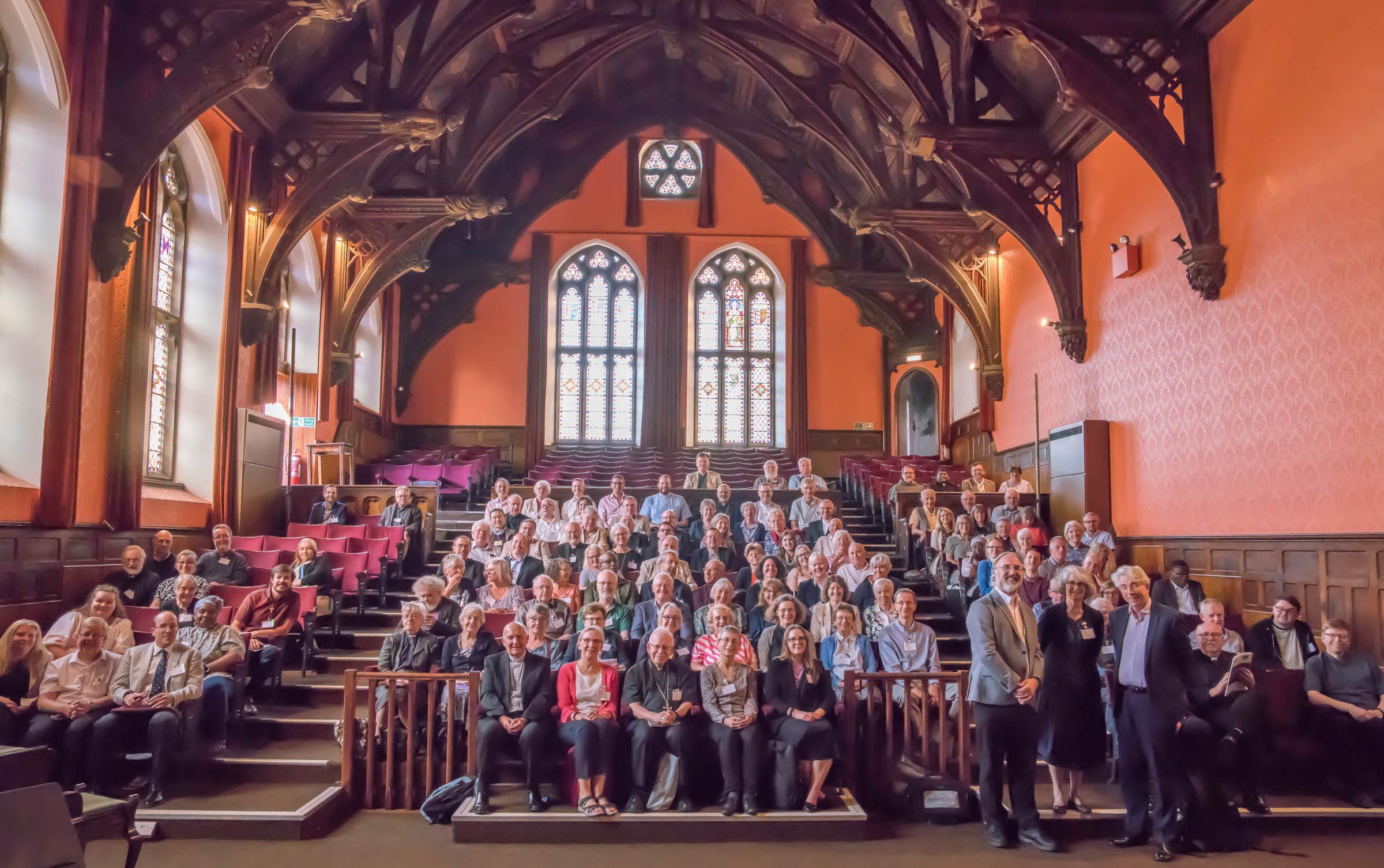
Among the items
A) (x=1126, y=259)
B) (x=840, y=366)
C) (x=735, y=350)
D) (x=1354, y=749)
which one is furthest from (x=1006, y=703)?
(x=735, y=350)

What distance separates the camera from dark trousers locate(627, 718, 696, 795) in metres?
4.91

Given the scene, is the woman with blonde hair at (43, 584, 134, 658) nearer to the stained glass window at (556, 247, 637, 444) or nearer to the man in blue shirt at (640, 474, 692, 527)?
the man in blue shirt at (640, 474, 692, 527)

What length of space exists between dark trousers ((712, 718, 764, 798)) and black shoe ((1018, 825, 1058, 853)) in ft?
4.10

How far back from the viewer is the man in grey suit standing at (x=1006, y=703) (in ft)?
14.9

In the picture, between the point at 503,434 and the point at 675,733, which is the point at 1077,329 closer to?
the point at 675,733

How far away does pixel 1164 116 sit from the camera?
318 inches

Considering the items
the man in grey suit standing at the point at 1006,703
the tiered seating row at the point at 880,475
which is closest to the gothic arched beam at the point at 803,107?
the tiered seating row at the point at 880,475

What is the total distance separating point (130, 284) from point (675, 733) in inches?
227

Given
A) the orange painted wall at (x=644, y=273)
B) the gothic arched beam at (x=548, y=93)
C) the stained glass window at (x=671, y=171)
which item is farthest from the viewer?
the stained glass window at (x=671, y=171)

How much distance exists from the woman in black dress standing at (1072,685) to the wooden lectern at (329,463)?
8506 millimetres

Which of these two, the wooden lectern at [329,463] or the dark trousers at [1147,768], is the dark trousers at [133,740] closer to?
the dark trousers at [1147,768]

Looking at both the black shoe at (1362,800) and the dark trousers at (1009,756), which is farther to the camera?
the black shoe at (1362,800)

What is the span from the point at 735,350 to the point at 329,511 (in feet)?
27.7

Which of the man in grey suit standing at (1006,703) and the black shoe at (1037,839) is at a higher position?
the man in grey suit standing at (1006,703)
